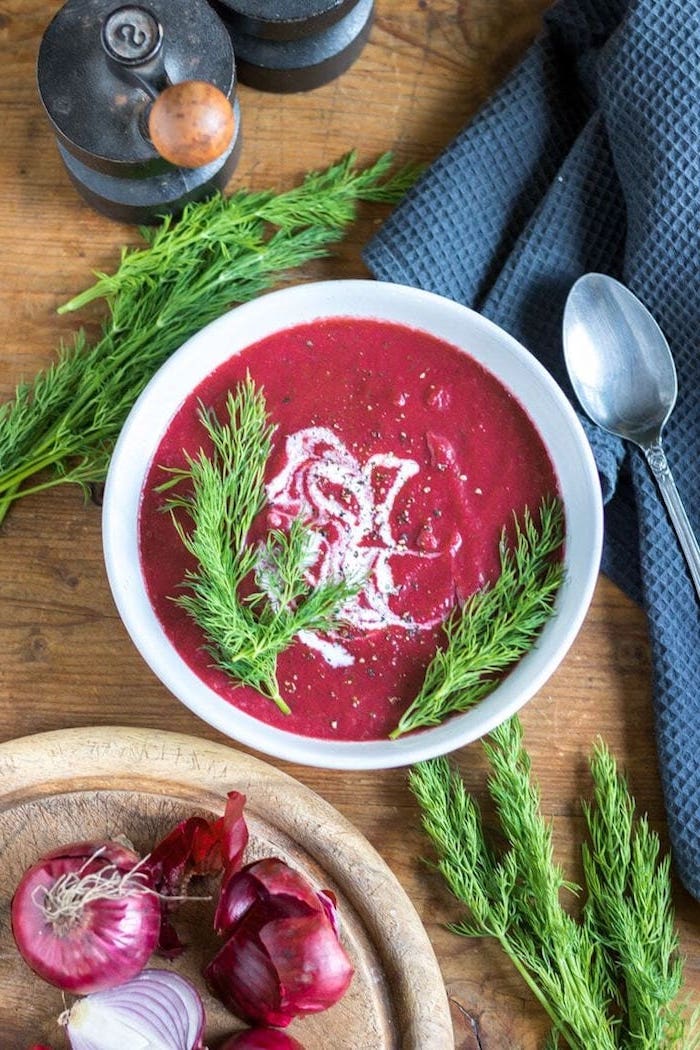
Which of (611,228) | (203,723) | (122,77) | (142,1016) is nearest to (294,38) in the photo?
(122,77)

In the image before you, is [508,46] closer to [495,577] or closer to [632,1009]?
[495,577]

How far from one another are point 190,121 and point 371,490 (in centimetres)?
59

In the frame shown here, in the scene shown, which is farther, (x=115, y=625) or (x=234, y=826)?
(x=115, y=625)

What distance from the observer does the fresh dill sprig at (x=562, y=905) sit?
1872mm

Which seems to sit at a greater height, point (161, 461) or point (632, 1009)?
point (161, 461)

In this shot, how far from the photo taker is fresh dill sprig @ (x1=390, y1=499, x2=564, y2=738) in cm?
182

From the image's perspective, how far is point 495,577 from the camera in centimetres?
187

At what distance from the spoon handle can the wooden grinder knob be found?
824 mm

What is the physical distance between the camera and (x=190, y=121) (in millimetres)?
1628

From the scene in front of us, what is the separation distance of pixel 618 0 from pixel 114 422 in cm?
104

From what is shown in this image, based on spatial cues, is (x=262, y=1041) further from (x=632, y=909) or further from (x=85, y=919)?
(x=632, y=909)

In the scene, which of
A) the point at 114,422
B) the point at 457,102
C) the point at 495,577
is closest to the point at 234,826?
the point at 495,577

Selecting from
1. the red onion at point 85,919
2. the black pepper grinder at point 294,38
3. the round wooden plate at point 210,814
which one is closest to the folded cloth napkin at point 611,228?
the black pepper grinder at point 294,38

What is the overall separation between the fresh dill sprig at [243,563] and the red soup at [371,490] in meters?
0.03
